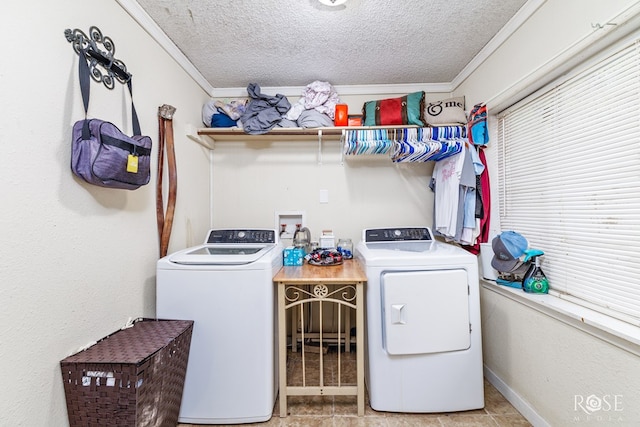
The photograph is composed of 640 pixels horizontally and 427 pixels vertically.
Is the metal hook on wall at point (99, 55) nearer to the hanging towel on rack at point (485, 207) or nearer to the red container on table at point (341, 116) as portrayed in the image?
the red container on table at point (341, 116)

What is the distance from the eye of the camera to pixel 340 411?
5.78ft

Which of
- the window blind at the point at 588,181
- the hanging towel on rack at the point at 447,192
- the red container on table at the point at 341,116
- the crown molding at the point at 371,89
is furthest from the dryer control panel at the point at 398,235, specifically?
the crown molding at the point at 371,89

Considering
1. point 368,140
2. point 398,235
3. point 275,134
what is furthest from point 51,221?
point 398,235

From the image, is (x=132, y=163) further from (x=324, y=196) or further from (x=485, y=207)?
(x=485, y=207)

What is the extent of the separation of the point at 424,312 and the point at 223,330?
1.22 m

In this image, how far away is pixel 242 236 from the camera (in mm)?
2266

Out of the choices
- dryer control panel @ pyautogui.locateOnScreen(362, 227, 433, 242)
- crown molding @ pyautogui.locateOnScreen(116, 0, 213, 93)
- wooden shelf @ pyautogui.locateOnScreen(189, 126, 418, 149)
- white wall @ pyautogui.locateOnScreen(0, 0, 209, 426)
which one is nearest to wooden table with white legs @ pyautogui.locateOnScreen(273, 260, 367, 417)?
dryer control panel @ pyautogui.locateOnScreen(362, 227, 433, 242)

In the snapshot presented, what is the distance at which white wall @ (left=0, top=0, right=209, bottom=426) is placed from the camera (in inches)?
38.2

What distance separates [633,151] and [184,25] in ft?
8.37

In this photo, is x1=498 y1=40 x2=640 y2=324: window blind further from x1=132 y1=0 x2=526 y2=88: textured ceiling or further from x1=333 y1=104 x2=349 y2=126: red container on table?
x1=333 y1=104 x2=349 y2=126: red container on table

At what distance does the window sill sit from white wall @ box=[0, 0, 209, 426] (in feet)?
7.65

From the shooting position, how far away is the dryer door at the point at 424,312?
1.65 m

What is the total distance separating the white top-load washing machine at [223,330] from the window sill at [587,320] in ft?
5.13

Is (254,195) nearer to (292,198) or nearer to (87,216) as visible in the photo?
(292,198)
